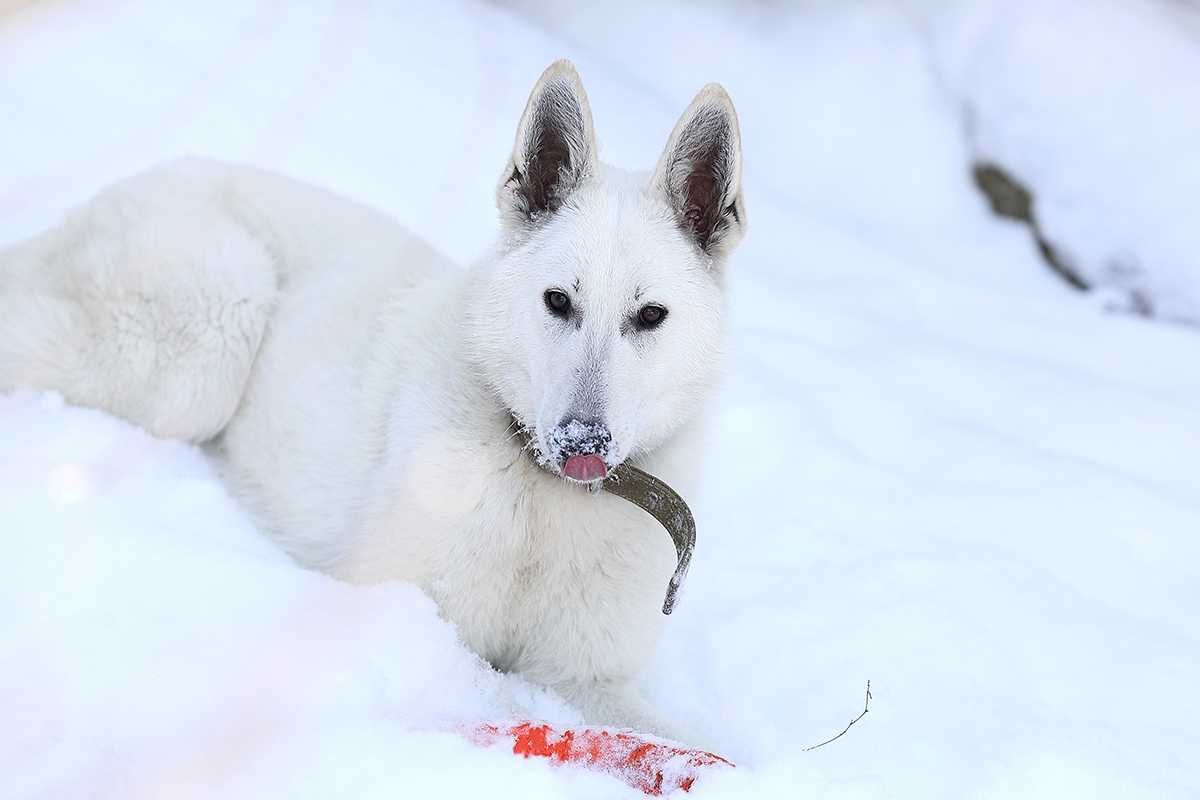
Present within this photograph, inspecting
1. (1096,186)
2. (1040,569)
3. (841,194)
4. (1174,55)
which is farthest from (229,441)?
(1174,55)

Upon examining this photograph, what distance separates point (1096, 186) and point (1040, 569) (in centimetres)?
366

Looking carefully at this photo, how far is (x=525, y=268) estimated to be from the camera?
8.50 ft

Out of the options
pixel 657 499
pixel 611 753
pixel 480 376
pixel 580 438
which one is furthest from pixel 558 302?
pixel 611 753

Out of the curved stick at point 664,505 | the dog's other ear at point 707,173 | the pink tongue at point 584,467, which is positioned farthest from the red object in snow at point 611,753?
the dog's other ear at point 707,173

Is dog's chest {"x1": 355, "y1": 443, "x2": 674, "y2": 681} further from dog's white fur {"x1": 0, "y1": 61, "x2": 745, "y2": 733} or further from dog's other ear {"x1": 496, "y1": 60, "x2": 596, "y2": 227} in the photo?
dog's other ear {"x1": 496, "y1": 60, "x2": 596, "y2": 227}

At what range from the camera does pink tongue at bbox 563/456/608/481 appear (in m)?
2.24

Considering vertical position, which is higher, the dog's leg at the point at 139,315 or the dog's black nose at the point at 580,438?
the dog's black nose at the point at 580,438

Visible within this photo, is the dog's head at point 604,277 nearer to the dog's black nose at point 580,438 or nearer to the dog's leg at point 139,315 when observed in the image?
the dog's black nose at point 580,438

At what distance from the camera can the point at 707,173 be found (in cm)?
268

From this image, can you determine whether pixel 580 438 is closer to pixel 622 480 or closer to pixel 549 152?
pixel 622 480

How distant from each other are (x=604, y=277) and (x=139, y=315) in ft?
5.47

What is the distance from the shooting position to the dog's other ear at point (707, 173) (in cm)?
254

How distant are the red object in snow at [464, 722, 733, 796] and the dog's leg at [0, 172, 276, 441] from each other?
1.71m

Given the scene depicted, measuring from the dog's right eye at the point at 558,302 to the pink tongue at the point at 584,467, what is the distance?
424 millimetres
